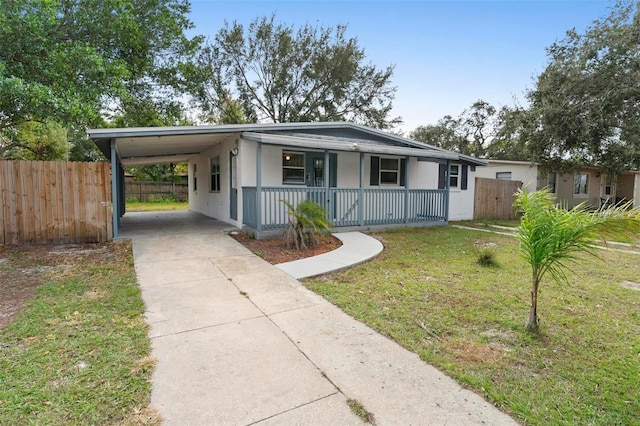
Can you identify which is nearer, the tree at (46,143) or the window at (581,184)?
the tree at (46,143)

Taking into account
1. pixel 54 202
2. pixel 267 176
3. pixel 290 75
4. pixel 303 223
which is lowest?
pixel 303 223

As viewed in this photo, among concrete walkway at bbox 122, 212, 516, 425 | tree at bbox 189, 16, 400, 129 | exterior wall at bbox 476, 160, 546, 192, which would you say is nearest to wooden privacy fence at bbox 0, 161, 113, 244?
concrete walkway at bbox 122, 212, 516, 425

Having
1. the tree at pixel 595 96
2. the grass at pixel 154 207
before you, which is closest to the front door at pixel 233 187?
the grass at pixel 154 207

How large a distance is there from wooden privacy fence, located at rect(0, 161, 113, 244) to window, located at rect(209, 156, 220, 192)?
442cm

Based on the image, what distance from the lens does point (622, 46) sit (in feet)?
40.8

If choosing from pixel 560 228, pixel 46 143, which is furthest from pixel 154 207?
pixel 560 228

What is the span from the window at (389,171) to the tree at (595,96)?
7.45 metres

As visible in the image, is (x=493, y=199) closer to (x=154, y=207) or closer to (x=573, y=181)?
(x=573, y=181)

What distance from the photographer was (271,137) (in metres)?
8.47

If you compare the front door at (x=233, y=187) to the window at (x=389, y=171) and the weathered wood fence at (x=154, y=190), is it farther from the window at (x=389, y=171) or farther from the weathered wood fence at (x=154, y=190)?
the weathered wood fence at (x=154, y=190)

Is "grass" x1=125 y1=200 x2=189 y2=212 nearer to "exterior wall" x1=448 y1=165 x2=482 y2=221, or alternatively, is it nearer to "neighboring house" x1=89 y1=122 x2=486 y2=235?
"neighboring house" x1=89 y1=122 x2=486 y2=235

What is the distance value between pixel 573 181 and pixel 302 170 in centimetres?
1861

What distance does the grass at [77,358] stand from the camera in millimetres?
2273

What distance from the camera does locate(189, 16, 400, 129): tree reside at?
909 inches
